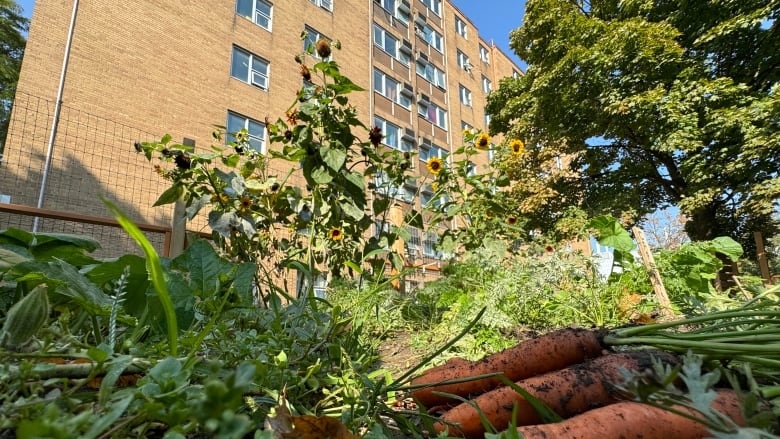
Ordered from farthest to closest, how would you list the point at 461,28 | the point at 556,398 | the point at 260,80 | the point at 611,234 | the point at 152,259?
1. the point at 461,28
2. the point at 260,80
3. the point at 611,234
4. the point at 556,398
5. the point at 152,259

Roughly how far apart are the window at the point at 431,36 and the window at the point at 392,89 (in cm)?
328

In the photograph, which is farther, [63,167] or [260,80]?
[260,80]

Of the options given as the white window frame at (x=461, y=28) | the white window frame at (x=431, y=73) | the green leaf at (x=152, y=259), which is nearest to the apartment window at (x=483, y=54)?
the white window frame at (x=461, y=28)

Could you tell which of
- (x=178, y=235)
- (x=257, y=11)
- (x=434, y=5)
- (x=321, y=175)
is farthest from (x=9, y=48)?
(x=321, y=175)

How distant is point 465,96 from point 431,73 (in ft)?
8.36

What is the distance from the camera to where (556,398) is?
79cm

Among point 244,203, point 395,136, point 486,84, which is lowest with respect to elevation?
point 244,203

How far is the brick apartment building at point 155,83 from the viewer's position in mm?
6223

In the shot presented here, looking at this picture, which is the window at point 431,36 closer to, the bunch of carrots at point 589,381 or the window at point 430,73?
the window at point 430,73

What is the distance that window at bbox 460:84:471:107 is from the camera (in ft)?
60.9

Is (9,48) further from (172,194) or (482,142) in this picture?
(482,142)

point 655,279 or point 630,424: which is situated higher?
point 655,279

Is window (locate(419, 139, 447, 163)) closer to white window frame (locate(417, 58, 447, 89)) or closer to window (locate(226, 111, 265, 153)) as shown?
white window frame (locate(417, 58, 447, 89))

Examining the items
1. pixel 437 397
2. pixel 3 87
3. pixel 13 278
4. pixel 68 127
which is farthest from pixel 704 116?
pixel 3 87
